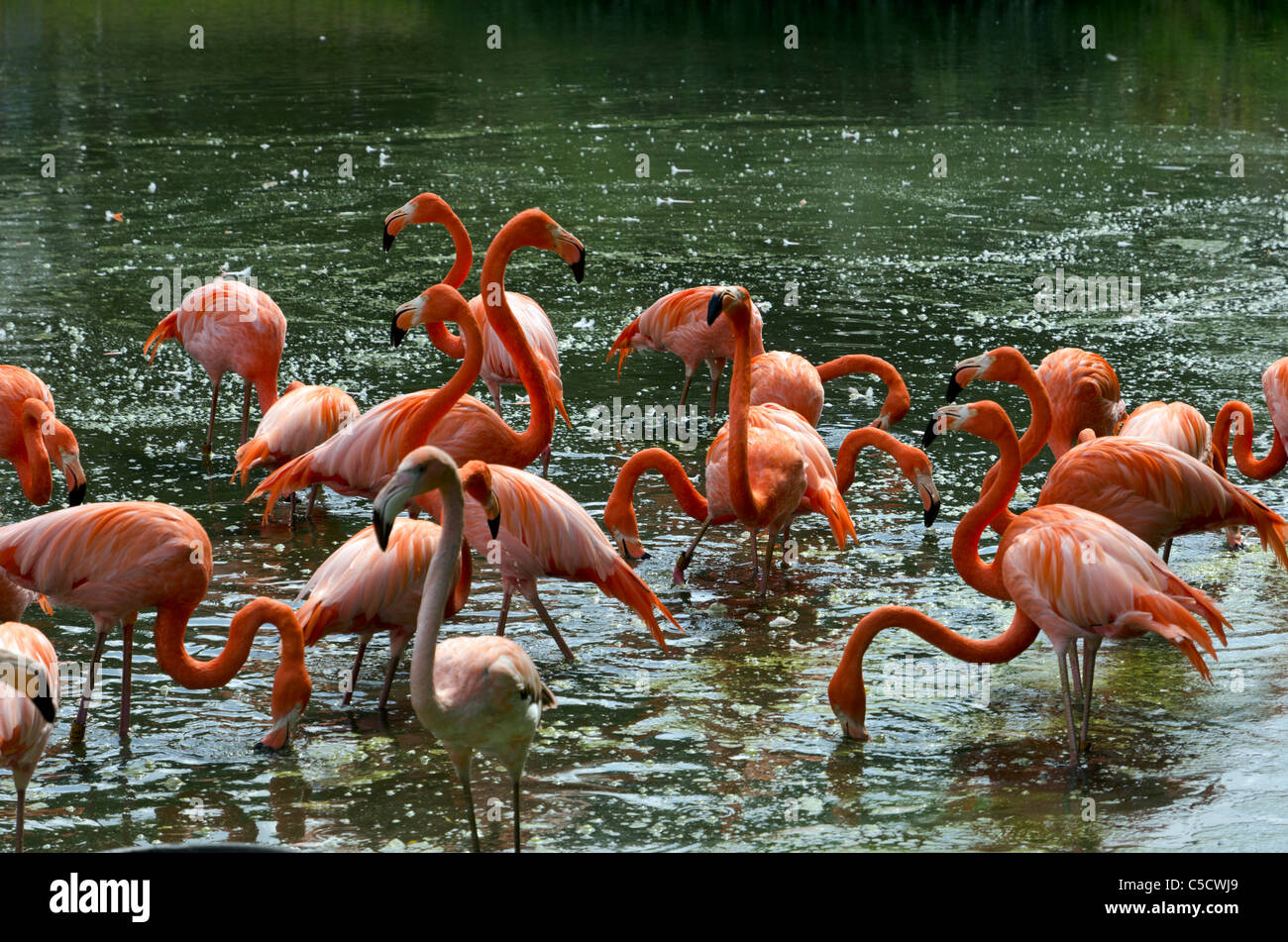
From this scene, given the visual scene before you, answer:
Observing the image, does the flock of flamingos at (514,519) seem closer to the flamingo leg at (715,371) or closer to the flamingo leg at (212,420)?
the flamingo leg at (212,420)

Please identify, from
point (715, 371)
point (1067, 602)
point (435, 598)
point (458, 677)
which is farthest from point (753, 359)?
point (435, 598)

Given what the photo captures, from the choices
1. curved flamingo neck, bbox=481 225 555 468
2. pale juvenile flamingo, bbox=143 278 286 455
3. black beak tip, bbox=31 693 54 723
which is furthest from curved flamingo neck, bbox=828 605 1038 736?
pale juvenile flamingo, bbox=143 278 286 455

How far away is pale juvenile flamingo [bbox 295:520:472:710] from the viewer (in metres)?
4.21

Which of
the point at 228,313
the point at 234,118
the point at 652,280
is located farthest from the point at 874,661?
the point at 234,118

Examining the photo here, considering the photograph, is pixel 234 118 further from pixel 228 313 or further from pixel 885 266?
pixel 228 313

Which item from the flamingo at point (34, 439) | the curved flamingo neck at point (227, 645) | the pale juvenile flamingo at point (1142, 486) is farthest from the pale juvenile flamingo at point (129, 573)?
the pale juvenile flamingo at point (1142, 486)

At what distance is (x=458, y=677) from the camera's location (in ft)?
11.3

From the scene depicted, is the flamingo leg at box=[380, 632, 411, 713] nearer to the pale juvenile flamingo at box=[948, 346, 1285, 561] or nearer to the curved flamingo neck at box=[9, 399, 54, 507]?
the curved flamingo neck at box=[9, 399, 54, 507]

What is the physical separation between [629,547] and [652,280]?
14.2 ft

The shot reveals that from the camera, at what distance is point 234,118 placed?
15039 millimetres

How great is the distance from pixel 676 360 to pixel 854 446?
2.97m

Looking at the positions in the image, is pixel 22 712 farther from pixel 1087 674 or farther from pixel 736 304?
pixel 736 304

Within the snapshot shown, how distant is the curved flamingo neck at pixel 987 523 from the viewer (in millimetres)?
4414
